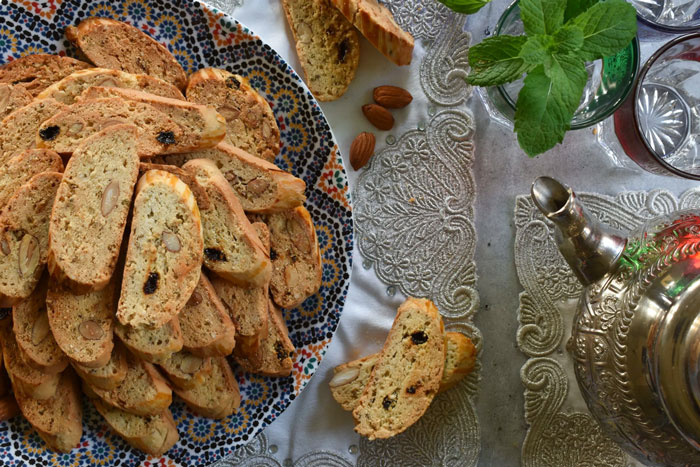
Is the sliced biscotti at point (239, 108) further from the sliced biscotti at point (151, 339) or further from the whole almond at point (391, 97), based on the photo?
the sliced biscotti at point (151, 339)

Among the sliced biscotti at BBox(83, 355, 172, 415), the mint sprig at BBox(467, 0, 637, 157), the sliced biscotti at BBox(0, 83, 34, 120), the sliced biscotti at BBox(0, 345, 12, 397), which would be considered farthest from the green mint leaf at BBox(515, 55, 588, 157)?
the sliced biscotti at BBox(0, 345, 12, 397)

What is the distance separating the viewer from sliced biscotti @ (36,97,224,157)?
1509 mm

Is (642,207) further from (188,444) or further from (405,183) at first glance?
(188,444)

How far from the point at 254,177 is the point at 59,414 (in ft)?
2.43

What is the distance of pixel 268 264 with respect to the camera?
1582mm

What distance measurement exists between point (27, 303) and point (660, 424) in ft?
4.79

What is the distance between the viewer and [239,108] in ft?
5.50

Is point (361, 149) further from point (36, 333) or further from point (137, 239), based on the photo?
point (36, 333)

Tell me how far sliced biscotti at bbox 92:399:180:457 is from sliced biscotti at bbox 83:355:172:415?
3 cm

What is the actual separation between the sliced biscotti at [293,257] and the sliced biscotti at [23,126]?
574 millimetres

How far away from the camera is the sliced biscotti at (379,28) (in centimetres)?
173

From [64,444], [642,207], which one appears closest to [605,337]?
[642,207]

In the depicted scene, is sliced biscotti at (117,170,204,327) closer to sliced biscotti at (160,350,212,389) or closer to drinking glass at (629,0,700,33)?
Answer: sliced biscotti at (160,350,212,389)

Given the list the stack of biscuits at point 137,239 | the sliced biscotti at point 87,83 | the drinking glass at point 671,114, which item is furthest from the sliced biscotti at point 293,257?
the drinking glass at point 671,114
